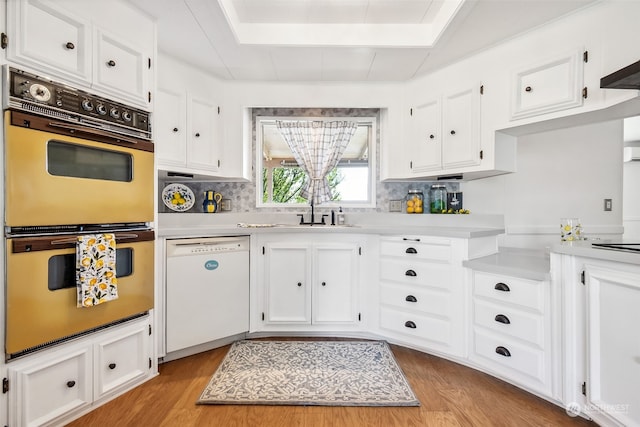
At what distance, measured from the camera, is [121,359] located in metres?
1.70

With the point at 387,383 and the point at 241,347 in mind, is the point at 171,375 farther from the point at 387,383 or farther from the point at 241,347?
the point at 387,383

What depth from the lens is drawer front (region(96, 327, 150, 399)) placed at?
1.60 meters

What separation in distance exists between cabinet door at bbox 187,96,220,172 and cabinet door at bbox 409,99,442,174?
1749 millimetres

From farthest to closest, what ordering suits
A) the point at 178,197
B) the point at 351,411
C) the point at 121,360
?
the point at 178,197 < the point at 121,360 < the point at 351,411

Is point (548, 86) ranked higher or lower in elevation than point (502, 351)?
higher

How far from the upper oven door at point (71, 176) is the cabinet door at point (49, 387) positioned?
2.16 feet

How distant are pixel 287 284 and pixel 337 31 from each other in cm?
198

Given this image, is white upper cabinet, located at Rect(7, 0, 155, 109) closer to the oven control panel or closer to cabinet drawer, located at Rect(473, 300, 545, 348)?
the oven control panel

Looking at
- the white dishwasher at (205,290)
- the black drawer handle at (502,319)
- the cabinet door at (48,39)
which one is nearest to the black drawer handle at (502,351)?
the black drawer handle at (502,319)

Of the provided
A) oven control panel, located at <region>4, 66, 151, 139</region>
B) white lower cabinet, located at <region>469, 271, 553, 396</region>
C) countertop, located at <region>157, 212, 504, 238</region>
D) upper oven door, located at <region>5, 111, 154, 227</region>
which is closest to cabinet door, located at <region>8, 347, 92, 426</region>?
upper oven door, located at <region>5, 111, 154, 227</region>

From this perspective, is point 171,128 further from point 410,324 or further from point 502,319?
point 502,319

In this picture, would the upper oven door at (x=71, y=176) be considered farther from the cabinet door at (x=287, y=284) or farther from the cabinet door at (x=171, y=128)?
the cabinet door at (x=287, y=284)

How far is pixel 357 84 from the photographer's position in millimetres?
2691

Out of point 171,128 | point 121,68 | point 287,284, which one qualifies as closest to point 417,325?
point 287,284
